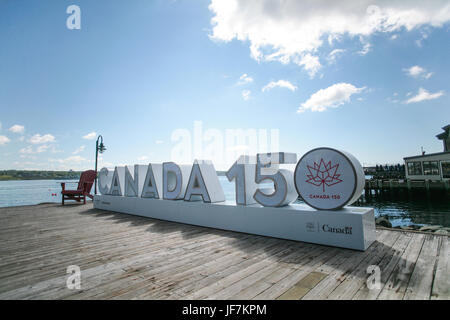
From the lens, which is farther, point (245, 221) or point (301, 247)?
point (245, 221)

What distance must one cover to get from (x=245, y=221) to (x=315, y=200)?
1910 millimetres

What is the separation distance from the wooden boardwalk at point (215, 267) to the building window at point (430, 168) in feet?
119

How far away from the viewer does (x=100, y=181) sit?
1245cm

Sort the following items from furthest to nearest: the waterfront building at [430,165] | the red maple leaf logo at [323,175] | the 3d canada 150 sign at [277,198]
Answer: the waterfront building at [430,165] < the red maple leaf logo at [323,175] < the 3d canada 150 sign at [277,198]

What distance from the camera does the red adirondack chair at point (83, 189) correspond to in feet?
44.4

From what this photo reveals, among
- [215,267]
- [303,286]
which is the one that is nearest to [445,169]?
[303,286]

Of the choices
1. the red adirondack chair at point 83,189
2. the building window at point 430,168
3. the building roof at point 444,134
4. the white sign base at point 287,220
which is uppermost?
the building roof at point 444,134

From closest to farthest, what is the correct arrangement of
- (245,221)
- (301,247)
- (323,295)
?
1. (323,295)
2. (301,247)
3. (245,221)

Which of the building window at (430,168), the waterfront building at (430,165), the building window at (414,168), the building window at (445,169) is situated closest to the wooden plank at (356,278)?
the waterfront building at (430,165)

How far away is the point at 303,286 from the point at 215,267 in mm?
1432

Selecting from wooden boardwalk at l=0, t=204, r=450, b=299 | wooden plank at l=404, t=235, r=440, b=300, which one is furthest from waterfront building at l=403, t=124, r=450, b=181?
wooden plank at l=404, t=235, r=440, b=300

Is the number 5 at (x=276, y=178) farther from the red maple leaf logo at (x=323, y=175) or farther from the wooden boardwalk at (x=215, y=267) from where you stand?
the wooden boardwalk at (x=215, y=267)
